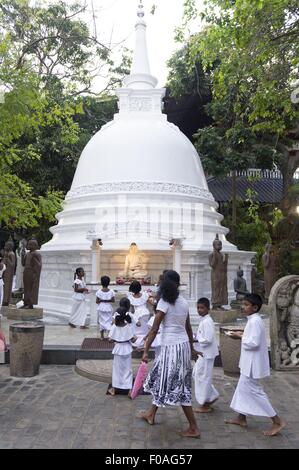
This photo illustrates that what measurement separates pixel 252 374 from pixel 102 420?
1806mm

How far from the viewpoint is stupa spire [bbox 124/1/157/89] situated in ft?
66.9

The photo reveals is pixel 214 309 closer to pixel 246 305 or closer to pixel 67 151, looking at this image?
pixel 246 305

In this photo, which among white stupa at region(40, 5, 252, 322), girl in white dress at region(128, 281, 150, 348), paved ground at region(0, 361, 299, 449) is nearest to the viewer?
paved ground at region(0, 361, 299, 449)

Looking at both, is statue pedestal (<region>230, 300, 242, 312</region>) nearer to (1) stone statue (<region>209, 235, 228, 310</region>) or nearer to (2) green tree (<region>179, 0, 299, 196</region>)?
(1) stone statue (<region>209, 235, 228, 310</region>)

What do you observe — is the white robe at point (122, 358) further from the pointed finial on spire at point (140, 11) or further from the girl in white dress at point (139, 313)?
the pointed finial on spire at point (140, 11)

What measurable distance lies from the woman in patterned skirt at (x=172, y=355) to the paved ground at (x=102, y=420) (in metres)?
0.33

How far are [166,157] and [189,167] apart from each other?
1.15 meters

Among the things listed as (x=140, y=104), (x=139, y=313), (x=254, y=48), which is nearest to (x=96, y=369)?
(x=139, y=313)

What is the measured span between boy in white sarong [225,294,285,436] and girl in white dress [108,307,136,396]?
174 centimetres

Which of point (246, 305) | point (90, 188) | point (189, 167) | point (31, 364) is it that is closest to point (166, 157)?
point (189, 167)

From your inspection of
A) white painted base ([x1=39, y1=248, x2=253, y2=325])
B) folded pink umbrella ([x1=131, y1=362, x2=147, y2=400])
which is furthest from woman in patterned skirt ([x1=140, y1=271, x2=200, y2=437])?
white painted base ([x1=39, y1=248, x2=253, y2=325])

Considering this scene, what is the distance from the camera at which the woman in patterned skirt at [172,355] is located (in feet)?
15.7
